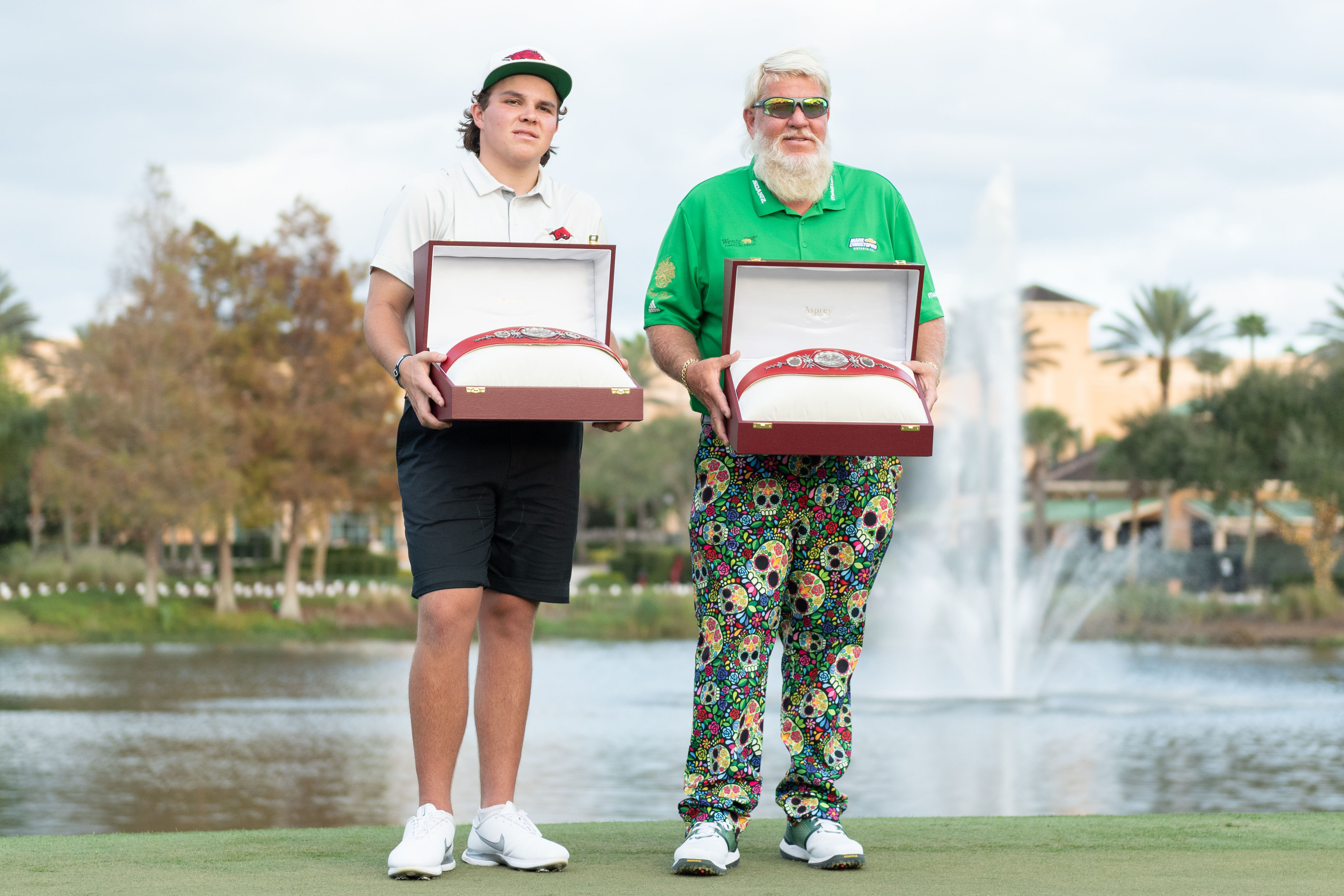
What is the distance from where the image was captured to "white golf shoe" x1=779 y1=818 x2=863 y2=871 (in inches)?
151

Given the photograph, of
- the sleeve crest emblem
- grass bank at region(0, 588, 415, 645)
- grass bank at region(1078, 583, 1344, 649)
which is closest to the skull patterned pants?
the sleeve crest emblem

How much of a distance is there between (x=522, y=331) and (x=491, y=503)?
51 centimetres

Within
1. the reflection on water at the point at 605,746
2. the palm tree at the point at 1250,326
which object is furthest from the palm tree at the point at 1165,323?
the reflection on water at the point at 605,746

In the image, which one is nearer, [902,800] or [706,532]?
[706,532]

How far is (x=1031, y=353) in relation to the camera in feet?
185

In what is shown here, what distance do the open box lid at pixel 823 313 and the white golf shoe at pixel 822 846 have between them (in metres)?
1.21

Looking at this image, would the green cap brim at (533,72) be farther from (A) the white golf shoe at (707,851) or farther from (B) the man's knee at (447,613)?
(A) the white golf shoe at (707,851)

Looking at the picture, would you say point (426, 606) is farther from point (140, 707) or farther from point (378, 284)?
point (140, 707)

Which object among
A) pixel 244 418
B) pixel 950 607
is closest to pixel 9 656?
pixel 244 418

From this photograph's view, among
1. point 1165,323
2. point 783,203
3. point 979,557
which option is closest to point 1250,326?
point 1165,323

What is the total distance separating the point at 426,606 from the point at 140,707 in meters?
15.2

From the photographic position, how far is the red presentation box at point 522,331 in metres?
3.60

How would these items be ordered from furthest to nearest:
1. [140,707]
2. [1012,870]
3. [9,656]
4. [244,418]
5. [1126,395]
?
[1126,395] → [244,418] → [9,656] → [140,707] → [1012,870]

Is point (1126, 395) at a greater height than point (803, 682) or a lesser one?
greater
